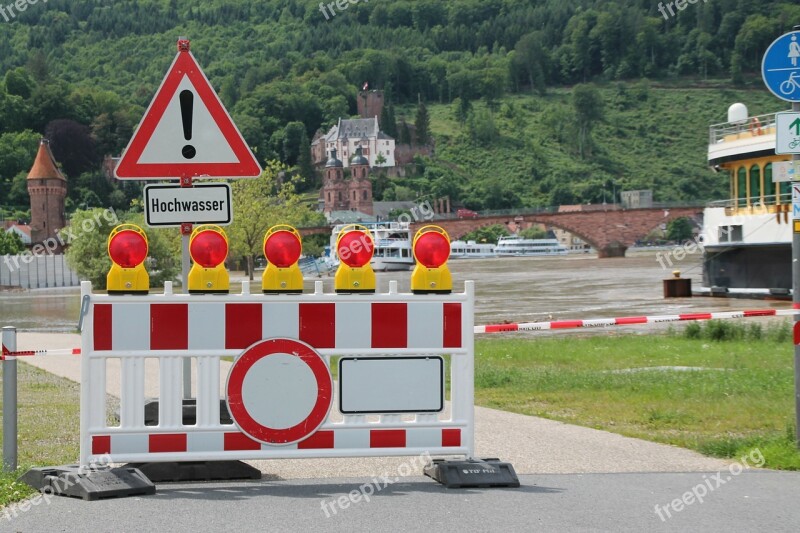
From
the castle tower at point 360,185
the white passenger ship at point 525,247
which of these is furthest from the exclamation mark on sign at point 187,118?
the castle tower at point 360,185

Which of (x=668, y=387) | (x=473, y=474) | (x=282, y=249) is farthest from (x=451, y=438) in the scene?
(x=668, y=387)

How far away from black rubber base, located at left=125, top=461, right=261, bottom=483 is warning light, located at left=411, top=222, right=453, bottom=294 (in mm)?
1208

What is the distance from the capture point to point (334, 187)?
185250 mm

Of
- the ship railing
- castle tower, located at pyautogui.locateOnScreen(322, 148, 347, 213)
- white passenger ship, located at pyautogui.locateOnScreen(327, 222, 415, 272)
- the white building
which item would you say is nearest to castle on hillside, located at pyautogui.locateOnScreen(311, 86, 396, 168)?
the white building

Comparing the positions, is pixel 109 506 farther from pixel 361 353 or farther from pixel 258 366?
pixel 361 353

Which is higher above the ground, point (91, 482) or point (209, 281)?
point (209, 281)

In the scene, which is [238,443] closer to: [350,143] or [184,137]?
[184,137]

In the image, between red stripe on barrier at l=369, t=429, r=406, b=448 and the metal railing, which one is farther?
the metal railing

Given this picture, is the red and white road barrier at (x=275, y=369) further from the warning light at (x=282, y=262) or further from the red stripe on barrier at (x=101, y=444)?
the warning light at (x=282, y=262)

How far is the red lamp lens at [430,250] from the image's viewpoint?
5566 millimetres

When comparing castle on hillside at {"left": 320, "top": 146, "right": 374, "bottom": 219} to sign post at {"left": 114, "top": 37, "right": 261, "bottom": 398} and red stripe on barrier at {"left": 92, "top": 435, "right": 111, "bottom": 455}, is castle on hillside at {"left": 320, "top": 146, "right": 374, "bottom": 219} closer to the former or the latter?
sign post at {"left": 114, "top": 37, "right": 261, "bottom": 398}

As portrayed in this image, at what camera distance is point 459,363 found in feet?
18.2

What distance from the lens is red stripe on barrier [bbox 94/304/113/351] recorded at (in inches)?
209

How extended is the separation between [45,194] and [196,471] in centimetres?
13161
